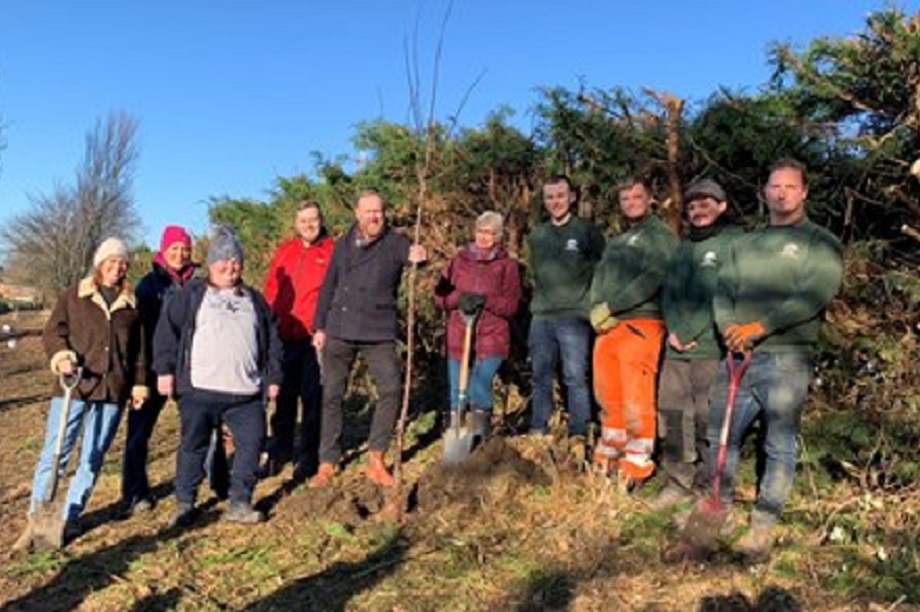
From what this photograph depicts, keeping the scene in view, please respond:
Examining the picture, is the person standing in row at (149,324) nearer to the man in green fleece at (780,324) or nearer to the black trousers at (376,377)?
the black trousers at (376,377)

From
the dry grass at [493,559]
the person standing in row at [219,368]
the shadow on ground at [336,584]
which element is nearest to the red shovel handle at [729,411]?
the dry grass at [493,559]

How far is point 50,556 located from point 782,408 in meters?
4.15

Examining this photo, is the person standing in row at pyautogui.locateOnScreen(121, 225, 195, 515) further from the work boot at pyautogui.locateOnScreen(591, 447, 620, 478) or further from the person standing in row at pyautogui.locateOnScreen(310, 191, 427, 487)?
the work boot at pyautogui.locateOnScreen(591, 447, 620, 478)

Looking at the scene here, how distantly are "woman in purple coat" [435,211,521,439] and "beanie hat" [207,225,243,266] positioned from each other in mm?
1582

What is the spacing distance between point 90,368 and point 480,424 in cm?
261

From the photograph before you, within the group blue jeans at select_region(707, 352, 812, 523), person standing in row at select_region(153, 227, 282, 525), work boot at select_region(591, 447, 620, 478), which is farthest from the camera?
person standing in row at select_region(153, 227, 282, 525)

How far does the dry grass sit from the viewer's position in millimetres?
4215

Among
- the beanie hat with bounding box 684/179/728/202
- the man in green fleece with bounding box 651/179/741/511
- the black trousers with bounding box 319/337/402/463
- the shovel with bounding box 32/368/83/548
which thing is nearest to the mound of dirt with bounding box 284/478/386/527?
the black trousers with bounding box 319/337/402/463

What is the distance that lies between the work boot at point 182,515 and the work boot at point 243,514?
0.81 feet

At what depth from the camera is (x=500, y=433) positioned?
7254 millimetres

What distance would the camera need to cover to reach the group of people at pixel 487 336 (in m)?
4.64

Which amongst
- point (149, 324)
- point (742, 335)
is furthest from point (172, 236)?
point (742, 335)

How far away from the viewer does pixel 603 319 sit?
5711 mm

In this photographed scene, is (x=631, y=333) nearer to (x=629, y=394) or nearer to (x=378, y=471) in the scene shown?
(x=629, y=394)
